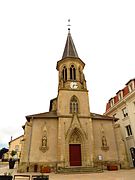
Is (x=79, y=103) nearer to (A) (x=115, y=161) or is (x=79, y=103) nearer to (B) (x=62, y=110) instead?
(B) (x=62, y=110)

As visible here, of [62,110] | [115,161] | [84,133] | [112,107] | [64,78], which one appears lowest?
[115,161]

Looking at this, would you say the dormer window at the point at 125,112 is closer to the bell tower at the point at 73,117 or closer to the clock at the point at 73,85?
the bell tower at the point at 73,117

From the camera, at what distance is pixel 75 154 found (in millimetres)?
21141

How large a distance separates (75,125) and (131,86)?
1148 cm

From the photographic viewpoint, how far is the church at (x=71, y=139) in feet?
65.3

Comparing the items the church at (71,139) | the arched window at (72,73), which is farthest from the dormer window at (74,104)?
the arched window at (72,73)

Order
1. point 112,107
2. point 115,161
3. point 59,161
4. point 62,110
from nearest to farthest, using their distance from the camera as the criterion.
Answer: point 59,161, point 115,161, point 62,110, point 112,107

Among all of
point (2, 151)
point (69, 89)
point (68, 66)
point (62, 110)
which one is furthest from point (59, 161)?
point (2, 151)

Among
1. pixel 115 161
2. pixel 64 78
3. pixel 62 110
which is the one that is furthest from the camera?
pixel 64 78

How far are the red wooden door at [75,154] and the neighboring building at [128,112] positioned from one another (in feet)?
30.3

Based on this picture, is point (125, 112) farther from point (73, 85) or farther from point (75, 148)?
point (75, 148)

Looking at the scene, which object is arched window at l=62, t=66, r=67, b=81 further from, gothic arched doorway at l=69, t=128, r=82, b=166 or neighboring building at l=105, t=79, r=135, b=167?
neighboring building at l=105, t=79, r=135, b=167

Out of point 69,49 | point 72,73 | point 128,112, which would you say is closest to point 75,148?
point 128,112

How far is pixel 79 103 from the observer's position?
24.5 m
